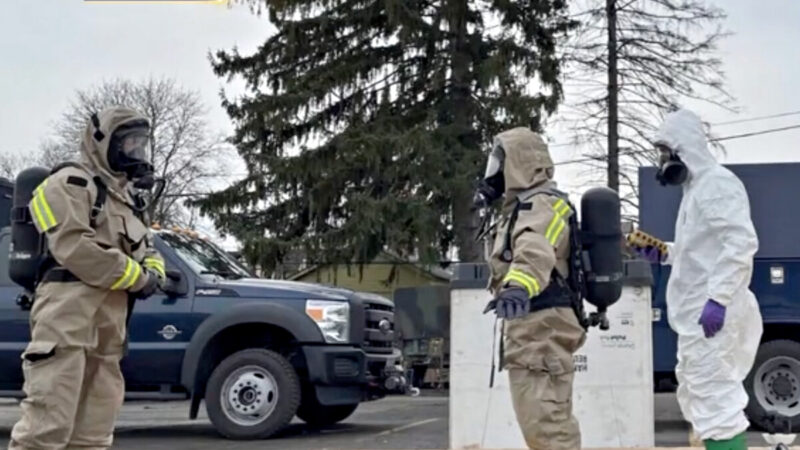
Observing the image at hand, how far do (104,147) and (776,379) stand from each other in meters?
7.07

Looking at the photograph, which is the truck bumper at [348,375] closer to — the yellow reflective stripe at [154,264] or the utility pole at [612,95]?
the yellow reflective stripe at [154,264]

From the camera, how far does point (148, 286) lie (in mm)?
5172

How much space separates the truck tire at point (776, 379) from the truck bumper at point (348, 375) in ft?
10.6

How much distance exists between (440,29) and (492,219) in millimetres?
16056

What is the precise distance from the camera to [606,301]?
5.51 metres

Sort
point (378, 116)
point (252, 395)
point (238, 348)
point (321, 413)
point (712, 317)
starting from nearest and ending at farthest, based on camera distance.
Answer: point (712, 317) → point (252, 395) → point (238, 348) → point (321, 413) → point (378, 116)

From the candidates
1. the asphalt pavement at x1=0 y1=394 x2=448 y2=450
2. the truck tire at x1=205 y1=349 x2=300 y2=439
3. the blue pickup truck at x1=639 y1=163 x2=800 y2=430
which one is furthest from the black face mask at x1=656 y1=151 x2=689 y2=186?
the truck tire at x1=205 y1=349 x2=300 y2=439

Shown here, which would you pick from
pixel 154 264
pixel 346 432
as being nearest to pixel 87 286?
pixel 154 264

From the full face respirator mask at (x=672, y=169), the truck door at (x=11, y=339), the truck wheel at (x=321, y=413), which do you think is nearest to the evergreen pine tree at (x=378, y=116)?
the truck wheel at (x=321, y=413)

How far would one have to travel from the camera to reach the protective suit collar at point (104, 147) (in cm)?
524

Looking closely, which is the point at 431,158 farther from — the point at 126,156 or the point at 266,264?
the point at 126,156

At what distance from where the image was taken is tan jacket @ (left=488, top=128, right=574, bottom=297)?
484cm

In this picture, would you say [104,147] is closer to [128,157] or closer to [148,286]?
[128,157]

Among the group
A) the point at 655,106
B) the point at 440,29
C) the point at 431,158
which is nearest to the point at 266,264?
the point at 431,158
